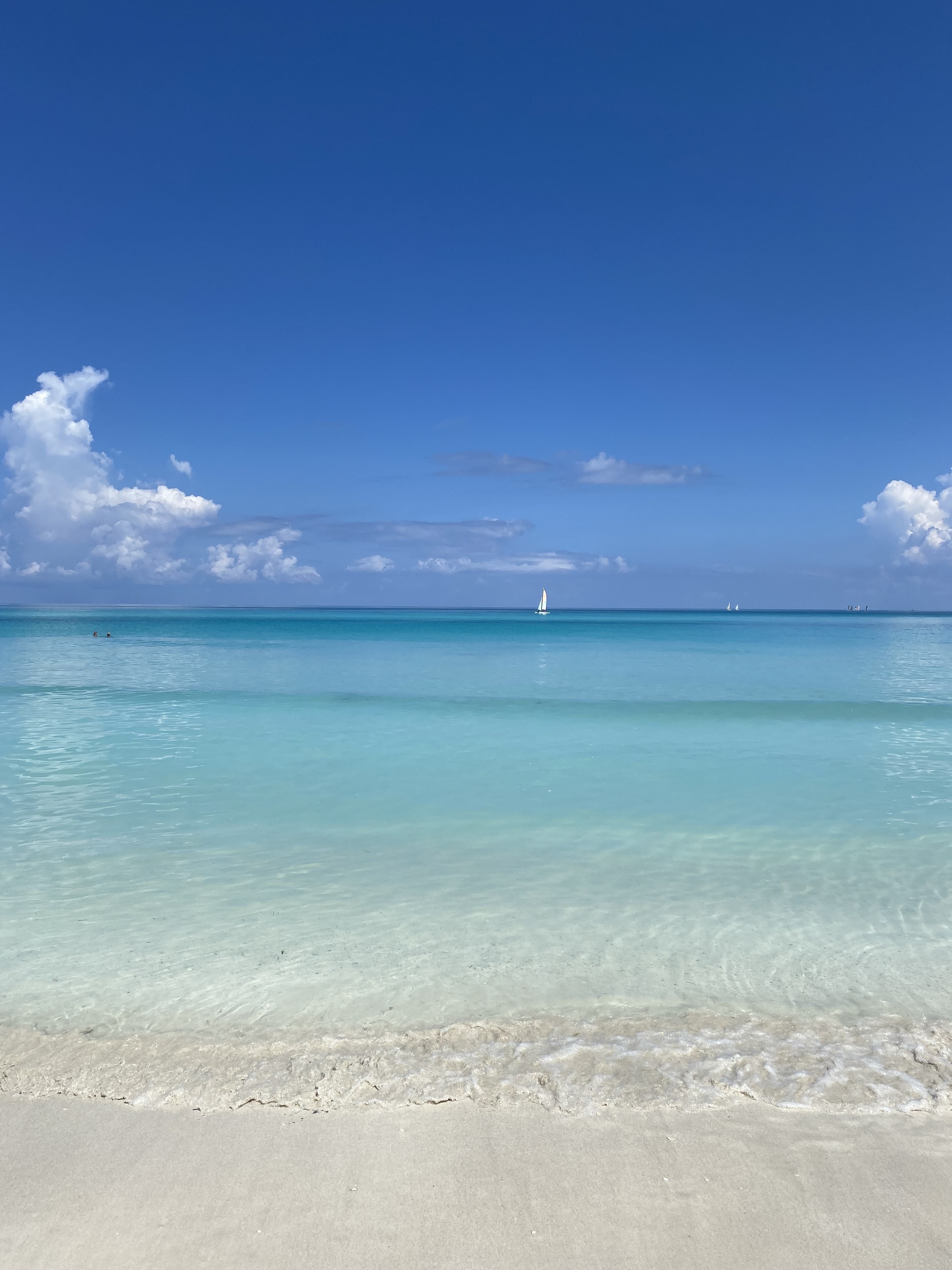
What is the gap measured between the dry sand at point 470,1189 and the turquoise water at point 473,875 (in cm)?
49

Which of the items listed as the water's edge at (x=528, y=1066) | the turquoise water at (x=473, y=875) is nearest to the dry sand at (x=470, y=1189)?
the water's edge at (x=528, y=1066)

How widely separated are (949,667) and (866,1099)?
1417 inches

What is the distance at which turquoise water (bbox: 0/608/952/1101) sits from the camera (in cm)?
504

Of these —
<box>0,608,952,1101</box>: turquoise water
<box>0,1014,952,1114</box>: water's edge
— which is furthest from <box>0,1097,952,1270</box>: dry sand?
<box>0,608,952,1101</box>: turquoise water

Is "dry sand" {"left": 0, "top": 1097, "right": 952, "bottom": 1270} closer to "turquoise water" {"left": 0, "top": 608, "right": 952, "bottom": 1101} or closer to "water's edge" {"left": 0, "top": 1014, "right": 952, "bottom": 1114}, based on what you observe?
"water's edge" {"left": 0, "top": 1014, "right": 952, "bottom": 1114}

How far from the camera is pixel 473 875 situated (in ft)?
25.3

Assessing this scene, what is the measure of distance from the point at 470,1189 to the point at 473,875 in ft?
14.5

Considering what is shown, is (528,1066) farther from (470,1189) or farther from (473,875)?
(473,875)

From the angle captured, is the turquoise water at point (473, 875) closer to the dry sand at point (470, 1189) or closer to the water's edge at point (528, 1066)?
the water's edge at point (528, 1066)

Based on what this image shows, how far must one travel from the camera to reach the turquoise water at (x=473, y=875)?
5.04 m

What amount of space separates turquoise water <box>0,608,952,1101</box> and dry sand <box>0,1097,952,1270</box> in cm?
49

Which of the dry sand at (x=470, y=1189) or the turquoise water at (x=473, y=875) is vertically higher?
the dry sand at (x=470, y=1189)

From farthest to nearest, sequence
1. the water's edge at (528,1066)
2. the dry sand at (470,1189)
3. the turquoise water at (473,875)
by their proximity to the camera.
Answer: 1. the turquoise water at (473,875)
2. the water's edge at (528,1066)
3. the dry sand at (470,1189)

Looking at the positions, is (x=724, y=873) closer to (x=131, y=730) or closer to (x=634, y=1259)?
(x=634, y=1259)
